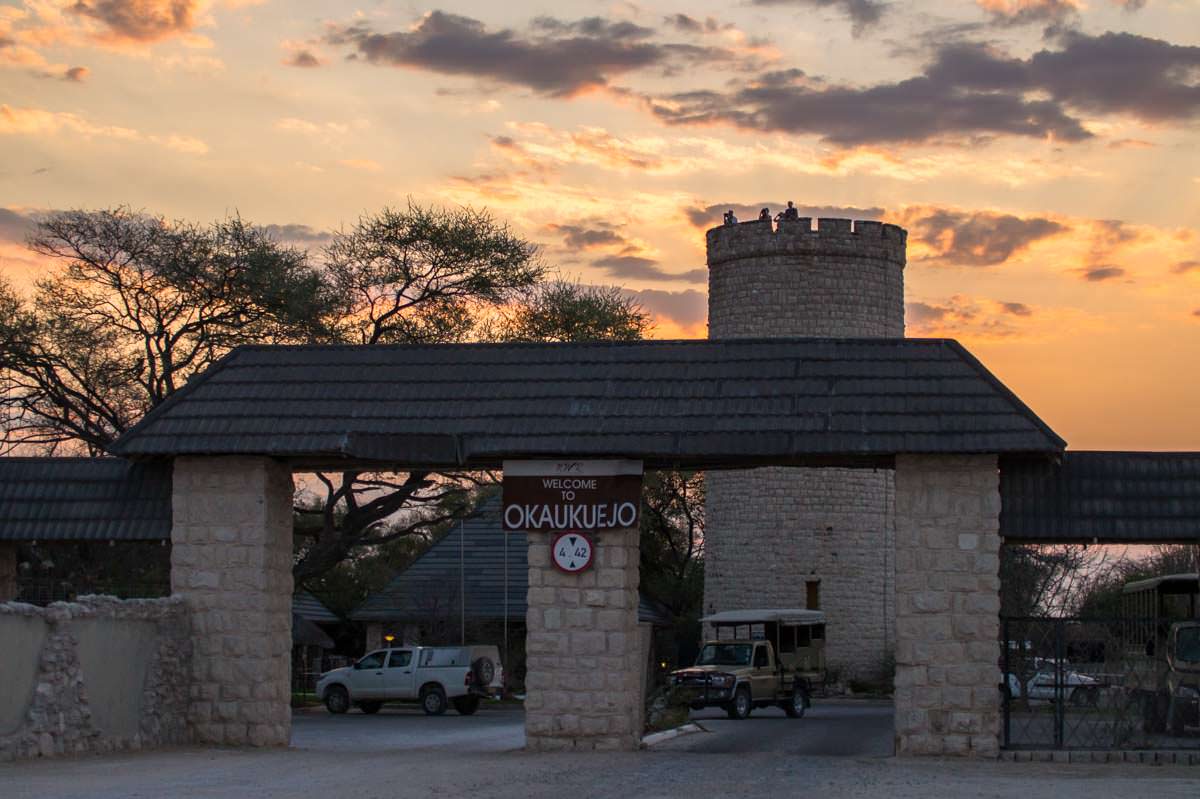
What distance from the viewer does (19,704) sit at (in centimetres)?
1750

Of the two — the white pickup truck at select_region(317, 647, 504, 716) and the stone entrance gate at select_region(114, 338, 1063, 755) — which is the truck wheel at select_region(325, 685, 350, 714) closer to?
the white pickup truck at select_region(317, 647, 504, 716)

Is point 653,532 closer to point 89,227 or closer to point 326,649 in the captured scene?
point 326,649

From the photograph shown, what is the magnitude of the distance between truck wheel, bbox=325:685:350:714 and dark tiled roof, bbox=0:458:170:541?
58.2ft

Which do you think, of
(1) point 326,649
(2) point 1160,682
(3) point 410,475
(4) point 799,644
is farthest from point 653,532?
(2) point 1160,682

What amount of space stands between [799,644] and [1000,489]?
833 inches

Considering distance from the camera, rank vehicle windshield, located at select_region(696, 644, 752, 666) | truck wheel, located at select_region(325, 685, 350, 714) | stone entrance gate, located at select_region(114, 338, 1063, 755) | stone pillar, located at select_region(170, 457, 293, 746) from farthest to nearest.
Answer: truck wheel, located at select_region(325, 685, 350, 714)
vehicle windshield, located at select_region(696, 644, 752, 666)
stone pillar, located at select_region(170, 457, 293, 746)
stone entrance gate, located at select_region(114, 338, 1063, 755)

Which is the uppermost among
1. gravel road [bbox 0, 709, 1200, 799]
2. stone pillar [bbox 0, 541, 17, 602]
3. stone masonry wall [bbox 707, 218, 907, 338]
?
stone masonry wall [bbox 707, 218, 907, 338]

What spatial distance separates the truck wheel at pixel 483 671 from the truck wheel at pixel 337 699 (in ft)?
10.8

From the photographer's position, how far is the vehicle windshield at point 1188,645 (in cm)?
2269

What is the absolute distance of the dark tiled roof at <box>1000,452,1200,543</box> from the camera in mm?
19562

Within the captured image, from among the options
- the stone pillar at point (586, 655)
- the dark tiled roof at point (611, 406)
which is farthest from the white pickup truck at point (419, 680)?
the stone pillar at point (586, 655)

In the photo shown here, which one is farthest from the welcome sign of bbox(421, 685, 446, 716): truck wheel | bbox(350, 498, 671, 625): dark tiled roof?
bbox(350, 498, 671, 625): dark tiled roof

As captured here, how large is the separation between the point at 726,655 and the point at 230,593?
17252mm

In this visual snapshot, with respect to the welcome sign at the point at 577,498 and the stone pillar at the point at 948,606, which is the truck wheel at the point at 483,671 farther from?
the stone pillar at the point at 948,606
